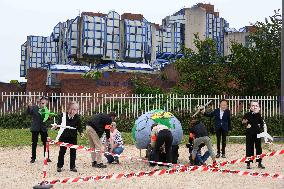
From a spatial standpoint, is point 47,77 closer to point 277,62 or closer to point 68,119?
point 277,62

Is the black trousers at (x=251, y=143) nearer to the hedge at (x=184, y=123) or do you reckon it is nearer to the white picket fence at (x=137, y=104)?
the hedge at (x=184, y=123)

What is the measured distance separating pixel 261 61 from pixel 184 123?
634 centimetres

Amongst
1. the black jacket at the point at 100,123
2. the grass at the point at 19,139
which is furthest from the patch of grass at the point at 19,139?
the black jacket at the point at 100,123

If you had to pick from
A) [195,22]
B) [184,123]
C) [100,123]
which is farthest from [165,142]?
[195,22]

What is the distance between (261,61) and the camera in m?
26.9

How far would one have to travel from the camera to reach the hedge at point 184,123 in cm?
2317

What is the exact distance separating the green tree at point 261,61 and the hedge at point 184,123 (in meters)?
3.77

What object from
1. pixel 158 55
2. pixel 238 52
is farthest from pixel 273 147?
pixel 158 55

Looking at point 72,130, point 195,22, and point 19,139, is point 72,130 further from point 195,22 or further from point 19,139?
point 195,22

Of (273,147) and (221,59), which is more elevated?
(221,59)

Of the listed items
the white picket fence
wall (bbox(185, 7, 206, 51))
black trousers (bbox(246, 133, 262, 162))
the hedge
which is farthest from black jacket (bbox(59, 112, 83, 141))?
wall (bbox(185, 7, 206, 51))

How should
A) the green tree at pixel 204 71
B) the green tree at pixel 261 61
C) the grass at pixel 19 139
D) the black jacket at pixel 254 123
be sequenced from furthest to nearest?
the green tree at pixel 204 71 < the green tree at pixel 261 61 < the grass at pixel 19 139 < the black jacket at pixel 254 123

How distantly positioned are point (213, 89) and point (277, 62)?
373 centimetres

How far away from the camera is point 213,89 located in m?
28.0
